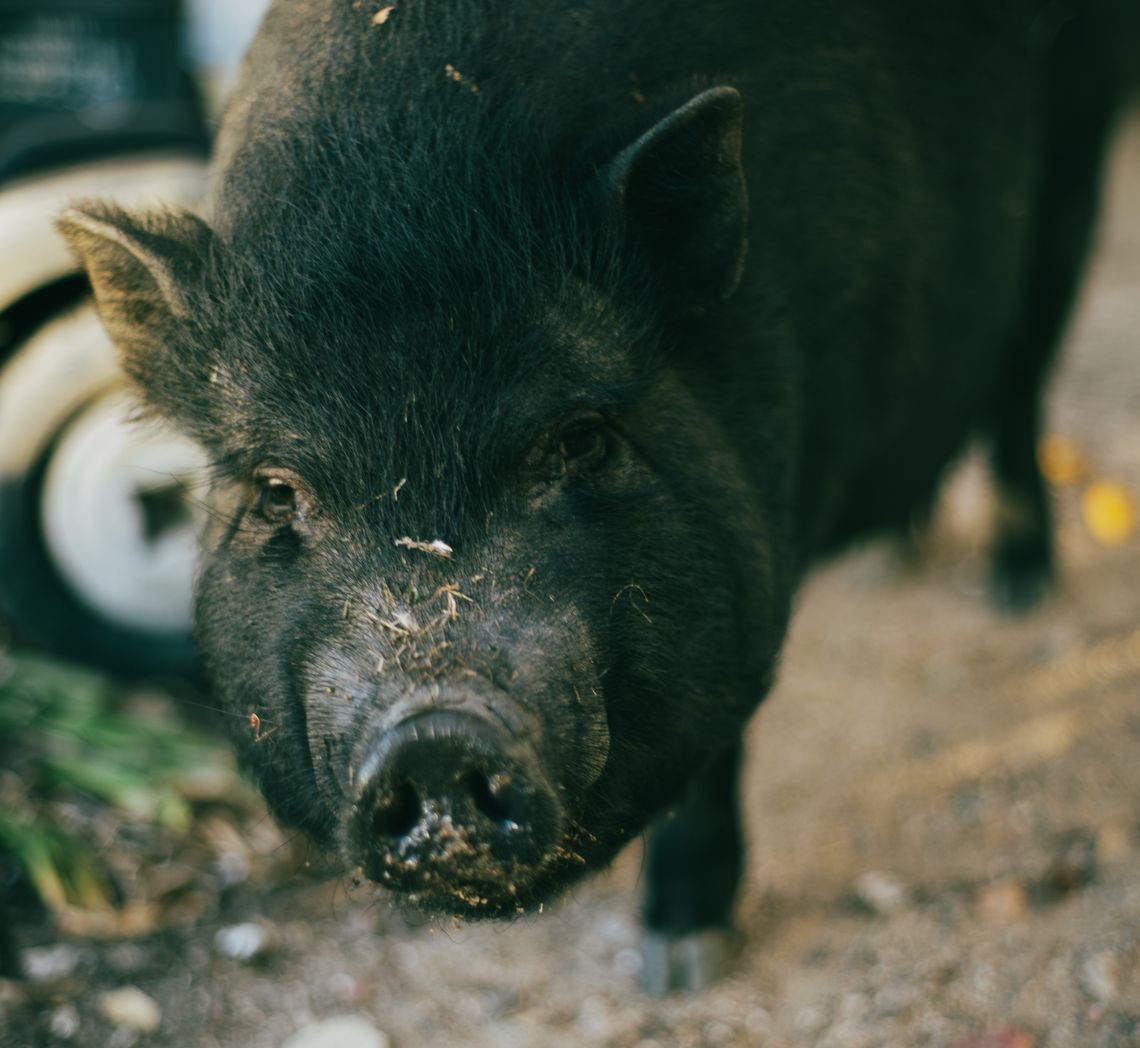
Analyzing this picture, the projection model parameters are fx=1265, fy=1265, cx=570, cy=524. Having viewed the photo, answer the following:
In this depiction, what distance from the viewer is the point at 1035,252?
3959 mm

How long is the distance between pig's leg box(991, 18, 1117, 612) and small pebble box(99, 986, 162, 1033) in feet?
9.51

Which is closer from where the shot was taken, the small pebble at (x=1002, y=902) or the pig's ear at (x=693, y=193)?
the pig's ear at (x=693, y=193)

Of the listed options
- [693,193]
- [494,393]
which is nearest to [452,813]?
[494,393]

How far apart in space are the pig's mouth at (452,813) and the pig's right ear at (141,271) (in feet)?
2.81

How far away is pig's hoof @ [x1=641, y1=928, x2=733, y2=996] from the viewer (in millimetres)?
2807

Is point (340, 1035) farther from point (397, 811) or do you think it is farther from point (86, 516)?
point (86, 516)

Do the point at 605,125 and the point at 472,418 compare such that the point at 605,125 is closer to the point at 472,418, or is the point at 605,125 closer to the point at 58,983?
the point at 472,418

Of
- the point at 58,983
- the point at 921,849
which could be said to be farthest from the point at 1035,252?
the point at 58,983

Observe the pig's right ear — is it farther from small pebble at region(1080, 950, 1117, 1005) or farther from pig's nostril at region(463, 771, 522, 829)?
small pebble at region(1080, 950, 1117, 1005)

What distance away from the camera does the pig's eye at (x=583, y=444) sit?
193 centimetres

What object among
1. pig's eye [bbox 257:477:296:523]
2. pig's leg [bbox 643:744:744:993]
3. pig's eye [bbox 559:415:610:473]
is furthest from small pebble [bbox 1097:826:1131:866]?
pig's eye [bbox 257:477:296:523]

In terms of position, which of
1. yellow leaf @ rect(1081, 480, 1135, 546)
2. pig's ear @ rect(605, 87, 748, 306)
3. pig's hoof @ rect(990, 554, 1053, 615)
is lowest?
yellow leaf @ rect(1081, 480, 1135, 546)

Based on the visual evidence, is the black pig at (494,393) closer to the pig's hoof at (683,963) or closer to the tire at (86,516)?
the pig's hoof at (683,963)

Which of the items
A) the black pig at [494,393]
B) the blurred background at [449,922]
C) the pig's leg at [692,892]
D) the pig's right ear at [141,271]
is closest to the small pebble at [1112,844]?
the blurred background at [449,922]
